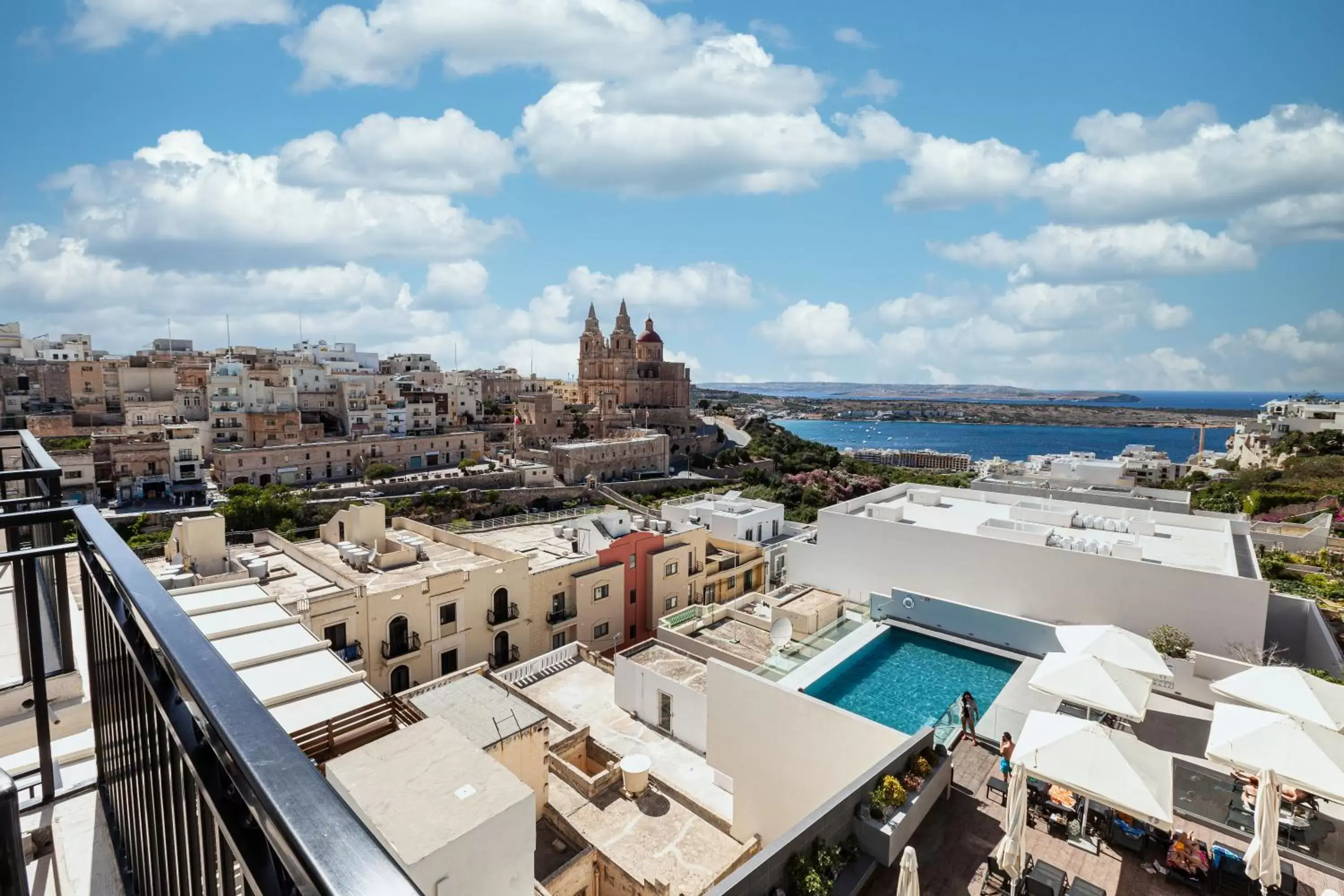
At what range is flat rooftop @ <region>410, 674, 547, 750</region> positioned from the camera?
34.2 feet

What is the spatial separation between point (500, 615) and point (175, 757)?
1693 cm

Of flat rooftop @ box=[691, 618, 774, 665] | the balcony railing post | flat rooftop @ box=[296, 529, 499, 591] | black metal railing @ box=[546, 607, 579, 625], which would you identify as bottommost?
black metal railing @ box=[546, 607, 579, 625]

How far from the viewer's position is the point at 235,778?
3.30ft

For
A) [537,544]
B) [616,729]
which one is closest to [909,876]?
[616,729]

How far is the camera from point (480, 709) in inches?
442

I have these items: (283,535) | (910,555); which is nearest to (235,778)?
(910,555)

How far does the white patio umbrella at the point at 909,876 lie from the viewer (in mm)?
4852

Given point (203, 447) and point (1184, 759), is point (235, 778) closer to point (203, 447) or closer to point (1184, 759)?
point (1184, 759)

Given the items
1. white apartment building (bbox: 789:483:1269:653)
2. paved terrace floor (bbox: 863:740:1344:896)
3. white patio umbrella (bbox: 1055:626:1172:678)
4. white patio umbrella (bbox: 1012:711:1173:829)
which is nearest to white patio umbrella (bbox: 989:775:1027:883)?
white patio umbrella (bbox: 1012:711:1173:829)

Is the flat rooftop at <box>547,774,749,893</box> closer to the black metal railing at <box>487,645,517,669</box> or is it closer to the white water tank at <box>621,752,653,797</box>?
the white water tank at <box>621,752,653,797</box>

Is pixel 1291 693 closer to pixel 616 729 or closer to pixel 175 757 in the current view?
pixel 616 729

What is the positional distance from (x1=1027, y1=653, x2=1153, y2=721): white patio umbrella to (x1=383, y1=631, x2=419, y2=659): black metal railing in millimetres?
13034

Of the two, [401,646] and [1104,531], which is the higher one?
[1104,531]

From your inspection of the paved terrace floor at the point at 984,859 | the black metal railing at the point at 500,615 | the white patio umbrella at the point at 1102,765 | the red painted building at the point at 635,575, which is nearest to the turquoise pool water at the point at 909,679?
the paved terrace floor at the point at 984,859
